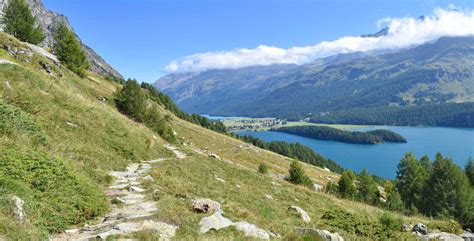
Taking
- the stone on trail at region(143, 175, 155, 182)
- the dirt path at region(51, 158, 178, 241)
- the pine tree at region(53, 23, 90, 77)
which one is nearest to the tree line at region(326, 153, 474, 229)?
the stone on trail at region(143, 175, 155, 182)

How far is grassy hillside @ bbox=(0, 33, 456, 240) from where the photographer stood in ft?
33.0

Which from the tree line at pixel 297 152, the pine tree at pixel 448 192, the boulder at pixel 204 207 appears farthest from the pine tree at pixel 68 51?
the tree line at pixel 297 152

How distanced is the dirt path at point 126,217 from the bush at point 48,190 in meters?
0.55

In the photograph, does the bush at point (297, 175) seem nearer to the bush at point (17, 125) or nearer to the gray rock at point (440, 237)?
the gray rock at point (440, 237)

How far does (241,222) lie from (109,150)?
12818 mm

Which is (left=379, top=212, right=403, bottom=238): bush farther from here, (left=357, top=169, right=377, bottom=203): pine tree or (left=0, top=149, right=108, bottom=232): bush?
(left=357, top=169, right=377, bottom=203): pine tree

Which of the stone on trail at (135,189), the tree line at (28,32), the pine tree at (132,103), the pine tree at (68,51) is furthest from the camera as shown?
the pine tree at (68,51)

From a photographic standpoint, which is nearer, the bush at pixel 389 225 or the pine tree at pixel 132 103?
the bush at pixel 389 225

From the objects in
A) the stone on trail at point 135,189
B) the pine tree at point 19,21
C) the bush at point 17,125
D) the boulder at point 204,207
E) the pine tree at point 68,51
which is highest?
the pine tree at point 19,21

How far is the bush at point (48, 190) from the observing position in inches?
372

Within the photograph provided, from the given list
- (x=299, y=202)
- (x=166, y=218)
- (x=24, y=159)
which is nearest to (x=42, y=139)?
(x=24, y=159)

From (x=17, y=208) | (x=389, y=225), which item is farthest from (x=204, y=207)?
(x=389, y=225)

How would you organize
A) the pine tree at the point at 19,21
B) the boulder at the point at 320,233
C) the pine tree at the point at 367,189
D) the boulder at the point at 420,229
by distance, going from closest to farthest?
1. the boulder at the point at 320,233
2. the boulder at the point at 420,229
3. the pine tree at the point at 19,21
4. the pine tree at the point at 367,189

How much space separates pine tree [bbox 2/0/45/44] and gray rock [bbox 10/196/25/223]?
5789 centimetres
